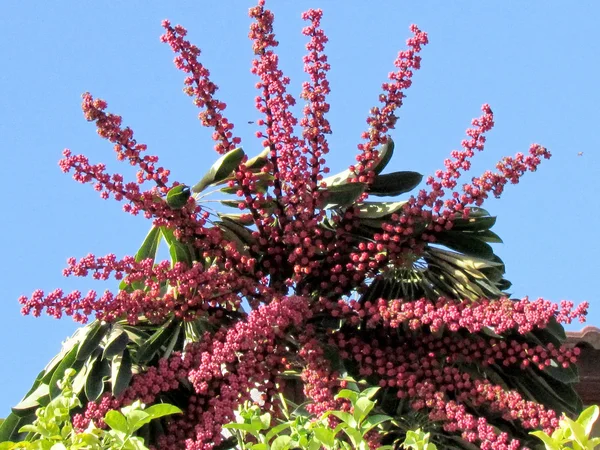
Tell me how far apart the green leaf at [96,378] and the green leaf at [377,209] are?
994 millimetres

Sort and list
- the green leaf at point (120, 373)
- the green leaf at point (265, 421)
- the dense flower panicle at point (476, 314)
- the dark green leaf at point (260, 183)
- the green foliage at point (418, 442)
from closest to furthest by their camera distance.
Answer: the green foliage at point (418, 442) → the green leaf at point (265, 421) → the dense flower panicle at point (476, 314) → the green leaf at point (120, 373) → the dark green leaf at point (260, 183)

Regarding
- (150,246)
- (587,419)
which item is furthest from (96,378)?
(587,419)

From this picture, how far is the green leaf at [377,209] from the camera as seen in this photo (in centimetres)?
463

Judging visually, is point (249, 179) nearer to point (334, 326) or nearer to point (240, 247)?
point (240, 247)

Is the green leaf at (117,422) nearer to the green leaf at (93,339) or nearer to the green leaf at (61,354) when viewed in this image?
the green leaf at (93,339)

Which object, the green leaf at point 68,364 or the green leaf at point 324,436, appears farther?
the green leaf at point 68,364

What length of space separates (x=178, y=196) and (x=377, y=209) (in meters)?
0.70

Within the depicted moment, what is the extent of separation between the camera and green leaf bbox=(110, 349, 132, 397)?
430cm

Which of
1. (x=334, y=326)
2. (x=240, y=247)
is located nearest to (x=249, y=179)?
(x=240, y=247)

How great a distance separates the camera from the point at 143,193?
4.41 metres

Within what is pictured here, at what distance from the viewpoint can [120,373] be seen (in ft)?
14.3

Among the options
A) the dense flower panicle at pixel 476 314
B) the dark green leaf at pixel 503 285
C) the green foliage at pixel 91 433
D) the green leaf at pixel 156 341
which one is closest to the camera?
the green foliage at pixel 91 433

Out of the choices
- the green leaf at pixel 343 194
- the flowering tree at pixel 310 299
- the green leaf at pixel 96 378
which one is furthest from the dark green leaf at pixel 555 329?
the green leaf at pixel 96 378

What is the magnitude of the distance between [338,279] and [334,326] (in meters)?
0.19
